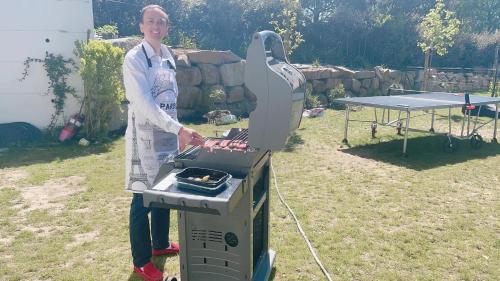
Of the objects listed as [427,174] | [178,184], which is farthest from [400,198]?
[178,184]

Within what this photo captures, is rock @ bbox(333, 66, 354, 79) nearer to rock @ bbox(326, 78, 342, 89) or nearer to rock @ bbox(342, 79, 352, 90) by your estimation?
rock @ bbox(342, 79, 352, 90)

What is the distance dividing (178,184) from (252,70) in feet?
2.42

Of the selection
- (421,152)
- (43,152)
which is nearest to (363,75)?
(421,152)

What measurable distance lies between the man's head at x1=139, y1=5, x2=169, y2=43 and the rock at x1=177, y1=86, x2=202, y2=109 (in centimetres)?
708

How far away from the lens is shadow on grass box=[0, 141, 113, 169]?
20.2ft

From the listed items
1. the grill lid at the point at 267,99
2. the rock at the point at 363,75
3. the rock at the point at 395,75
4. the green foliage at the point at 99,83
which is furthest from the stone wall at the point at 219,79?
the grill lid at the point at 267,99

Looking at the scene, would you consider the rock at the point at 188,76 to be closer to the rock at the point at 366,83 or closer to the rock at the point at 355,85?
the rock at the point at 355,85

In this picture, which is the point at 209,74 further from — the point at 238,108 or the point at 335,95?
the point at 335,95

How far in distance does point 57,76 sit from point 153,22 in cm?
562

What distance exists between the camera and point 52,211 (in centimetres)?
430

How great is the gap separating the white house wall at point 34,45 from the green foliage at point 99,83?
43 cm

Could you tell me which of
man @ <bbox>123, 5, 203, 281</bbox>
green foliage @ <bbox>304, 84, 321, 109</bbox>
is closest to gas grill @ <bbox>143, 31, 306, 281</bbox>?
man @ <bbox>123, 5, 203, 281</bbox>

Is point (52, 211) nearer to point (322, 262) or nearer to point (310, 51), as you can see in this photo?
point (322, 262)

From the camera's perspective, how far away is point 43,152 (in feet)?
A: 22.0
